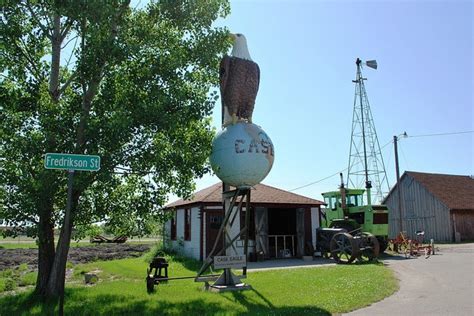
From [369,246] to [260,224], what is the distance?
574 centimetres

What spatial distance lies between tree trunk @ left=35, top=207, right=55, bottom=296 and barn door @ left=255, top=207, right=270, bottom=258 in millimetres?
11784

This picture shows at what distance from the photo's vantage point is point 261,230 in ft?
71.9

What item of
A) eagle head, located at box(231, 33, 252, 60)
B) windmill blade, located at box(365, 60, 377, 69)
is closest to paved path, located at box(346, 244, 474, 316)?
eagle head, located at box(231, 33, 252, 60)

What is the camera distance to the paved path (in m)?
8.28

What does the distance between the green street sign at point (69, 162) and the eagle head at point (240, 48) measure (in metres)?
5.72

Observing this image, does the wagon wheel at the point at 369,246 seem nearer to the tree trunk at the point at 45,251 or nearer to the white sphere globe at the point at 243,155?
the white sphere globe at the point at 243,155

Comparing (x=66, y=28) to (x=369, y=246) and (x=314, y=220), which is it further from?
(x=314, y=220)

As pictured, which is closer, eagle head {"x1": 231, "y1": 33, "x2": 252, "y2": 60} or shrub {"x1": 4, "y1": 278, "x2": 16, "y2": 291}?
eagle head {"x1": 231, "y1": 33, "x2": 252, "y2": 60}

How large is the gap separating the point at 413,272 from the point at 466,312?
6836 mm

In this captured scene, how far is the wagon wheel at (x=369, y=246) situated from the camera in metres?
18.5

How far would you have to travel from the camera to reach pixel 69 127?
10016 mm

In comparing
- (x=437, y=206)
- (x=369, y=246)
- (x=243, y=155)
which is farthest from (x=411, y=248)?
(x=437, y=206)

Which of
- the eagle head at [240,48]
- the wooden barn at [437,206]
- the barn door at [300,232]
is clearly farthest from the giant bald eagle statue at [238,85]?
the wooden barn at [437,206]

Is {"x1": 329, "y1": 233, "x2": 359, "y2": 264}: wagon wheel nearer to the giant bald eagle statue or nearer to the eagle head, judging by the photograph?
the giant bald eagle statue
